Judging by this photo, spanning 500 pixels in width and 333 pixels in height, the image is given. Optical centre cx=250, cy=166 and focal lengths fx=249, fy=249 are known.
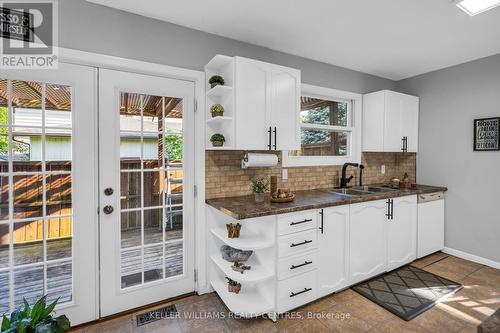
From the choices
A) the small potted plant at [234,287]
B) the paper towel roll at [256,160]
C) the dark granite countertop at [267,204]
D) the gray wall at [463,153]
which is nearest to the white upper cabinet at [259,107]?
the paper towel roll at [256,160]

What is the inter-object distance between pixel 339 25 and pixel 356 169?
199 centimetres

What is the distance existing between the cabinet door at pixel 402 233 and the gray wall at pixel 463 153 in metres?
0.78

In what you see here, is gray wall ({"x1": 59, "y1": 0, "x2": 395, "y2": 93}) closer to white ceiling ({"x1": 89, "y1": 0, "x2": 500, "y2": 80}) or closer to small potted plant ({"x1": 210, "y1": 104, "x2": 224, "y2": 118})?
white ceiling ({"x1": 89, "y1": 0, "x2": 500, "y2": 80})

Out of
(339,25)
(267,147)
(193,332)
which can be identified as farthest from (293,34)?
(193,332)

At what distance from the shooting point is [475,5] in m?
2.02

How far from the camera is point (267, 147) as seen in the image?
2.40 meters

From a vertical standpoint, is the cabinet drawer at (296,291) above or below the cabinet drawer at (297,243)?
below

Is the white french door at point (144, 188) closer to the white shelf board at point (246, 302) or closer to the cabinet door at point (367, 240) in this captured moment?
the white shelf board at point (246, 302)

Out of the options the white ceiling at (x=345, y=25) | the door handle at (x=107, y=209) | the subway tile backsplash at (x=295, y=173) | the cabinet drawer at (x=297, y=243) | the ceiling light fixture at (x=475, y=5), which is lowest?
the cabinet drawer at (x=297, y=243)

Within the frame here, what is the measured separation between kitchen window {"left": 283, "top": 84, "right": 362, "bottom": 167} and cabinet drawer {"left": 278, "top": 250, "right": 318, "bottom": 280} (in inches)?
44.0

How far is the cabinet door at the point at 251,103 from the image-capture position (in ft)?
7.31

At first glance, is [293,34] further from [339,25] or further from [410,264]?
[410,264]

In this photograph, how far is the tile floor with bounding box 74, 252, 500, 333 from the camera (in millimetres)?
1971

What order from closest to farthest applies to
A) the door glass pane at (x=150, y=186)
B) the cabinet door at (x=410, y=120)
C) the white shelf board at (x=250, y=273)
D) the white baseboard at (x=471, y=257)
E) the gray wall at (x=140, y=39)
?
1. the gray wall at (x=140, y=39)
2. the white shelf board at (x=250, y=273)
3. the door glass pane at (x=150, y=186)
4. the white baseboard at (x=471, y=257)
5. the cabinet door at (x=410, y=120)
